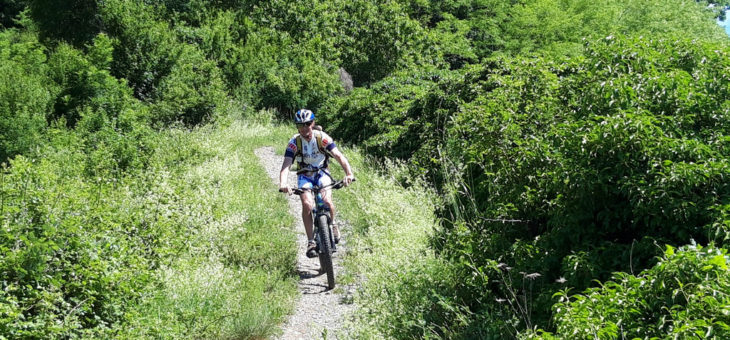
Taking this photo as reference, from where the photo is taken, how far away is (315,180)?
25.2ft

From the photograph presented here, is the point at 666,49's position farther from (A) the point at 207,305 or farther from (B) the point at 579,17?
(B) the point at 579,17

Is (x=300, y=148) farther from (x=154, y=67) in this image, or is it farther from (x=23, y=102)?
(x=154, y=67)

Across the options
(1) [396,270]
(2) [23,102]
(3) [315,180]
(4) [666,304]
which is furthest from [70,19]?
(4) [666,304]

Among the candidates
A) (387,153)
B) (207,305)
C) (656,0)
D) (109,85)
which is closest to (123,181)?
(207,305)

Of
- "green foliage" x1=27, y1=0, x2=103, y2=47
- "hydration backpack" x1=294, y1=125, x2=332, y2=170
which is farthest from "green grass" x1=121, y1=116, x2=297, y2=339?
"green foliage" x1=27, y1=0, x2=103, y2=47

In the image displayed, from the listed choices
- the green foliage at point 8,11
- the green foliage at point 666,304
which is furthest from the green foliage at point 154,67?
the green foliage at point 8,11

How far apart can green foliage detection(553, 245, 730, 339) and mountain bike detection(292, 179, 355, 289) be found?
4.33m

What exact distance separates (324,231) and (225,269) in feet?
4.40

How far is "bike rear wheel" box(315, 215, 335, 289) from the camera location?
7301 mm

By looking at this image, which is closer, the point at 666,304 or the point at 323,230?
the point at 666,304

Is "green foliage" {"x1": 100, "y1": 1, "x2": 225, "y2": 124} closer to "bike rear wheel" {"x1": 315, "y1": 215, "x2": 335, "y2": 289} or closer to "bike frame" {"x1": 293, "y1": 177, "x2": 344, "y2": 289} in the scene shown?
"bike frame" {"x1": 293, "y1": 177, "x2": 344, "y2": 289}

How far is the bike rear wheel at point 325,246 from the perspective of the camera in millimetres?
7301

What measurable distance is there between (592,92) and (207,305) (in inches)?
158

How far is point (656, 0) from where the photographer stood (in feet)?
127
